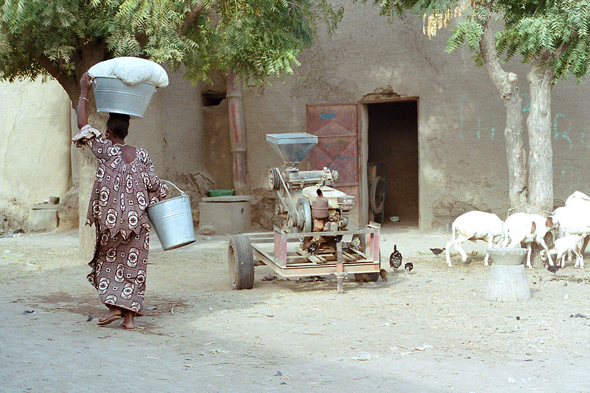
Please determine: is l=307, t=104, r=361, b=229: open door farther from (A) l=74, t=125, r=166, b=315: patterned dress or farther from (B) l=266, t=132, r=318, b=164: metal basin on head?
(A) l=74, t=125, r=166, b=315: patterned dress

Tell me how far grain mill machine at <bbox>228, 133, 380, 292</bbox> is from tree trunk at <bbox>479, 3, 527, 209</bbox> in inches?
99.9

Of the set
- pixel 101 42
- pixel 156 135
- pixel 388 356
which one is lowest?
pixel 388 356

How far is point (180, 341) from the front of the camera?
5254 millimetres

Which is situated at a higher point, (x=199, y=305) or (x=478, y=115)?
(x=478, y=115)

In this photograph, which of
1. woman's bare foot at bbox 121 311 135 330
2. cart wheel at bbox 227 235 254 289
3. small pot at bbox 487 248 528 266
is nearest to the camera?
woman's bare foot at bbox 121 311 135 330

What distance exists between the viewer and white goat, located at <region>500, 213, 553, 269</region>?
855 centimetres

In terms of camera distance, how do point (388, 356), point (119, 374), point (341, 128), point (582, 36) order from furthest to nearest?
point (341, 128)
point (582, 36)
point (388, 356)
point (119, 374)

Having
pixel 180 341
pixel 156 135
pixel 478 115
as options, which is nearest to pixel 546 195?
pixel 478 115

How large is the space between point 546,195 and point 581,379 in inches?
202

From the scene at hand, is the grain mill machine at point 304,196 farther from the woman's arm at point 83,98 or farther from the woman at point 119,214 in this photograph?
the woman's arm at point 83,98

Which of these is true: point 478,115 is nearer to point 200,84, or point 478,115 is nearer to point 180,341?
point 200,84

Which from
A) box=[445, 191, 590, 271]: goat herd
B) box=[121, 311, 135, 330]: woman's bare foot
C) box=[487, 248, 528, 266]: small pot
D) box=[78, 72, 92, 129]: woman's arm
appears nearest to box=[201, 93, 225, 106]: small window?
box=[445, 191, 590, 271]: goat herd

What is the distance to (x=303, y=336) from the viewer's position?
5473mm

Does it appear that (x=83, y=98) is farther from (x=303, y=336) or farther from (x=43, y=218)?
(x=43, y=218)
